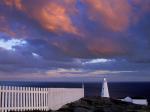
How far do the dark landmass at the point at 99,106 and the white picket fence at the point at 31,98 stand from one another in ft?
2.29

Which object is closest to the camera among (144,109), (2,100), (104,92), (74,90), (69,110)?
(2,100)

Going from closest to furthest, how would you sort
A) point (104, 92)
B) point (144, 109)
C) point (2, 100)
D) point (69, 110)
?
point (2, 100) → point (69, 110) → point (144, 109) → point (104, 92)

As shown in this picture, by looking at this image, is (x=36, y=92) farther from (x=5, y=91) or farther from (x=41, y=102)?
(x=5, y=91)

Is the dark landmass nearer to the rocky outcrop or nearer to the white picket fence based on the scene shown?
the rocky outcrop

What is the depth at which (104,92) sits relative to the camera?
30156mm

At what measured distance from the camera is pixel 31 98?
23078mm

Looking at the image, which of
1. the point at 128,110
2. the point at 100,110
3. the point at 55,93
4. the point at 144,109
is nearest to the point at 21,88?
the point at 55,93

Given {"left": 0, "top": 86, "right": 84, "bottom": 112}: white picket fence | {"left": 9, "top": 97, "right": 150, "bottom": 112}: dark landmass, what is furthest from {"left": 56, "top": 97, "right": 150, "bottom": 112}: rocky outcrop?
{"left": 0, "top": 86, "right": 84, "bottom": 112}: white picket fence

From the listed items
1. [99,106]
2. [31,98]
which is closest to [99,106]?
[99,106]

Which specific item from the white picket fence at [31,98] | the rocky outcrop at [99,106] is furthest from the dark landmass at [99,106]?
the white picket fence at [31,98]

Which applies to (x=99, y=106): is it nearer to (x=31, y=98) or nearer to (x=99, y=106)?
(x=99, y=106)

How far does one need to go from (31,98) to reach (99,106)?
15.1 feet

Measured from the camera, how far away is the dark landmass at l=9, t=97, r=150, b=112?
915 inches

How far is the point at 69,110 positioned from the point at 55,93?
188 centimetres
